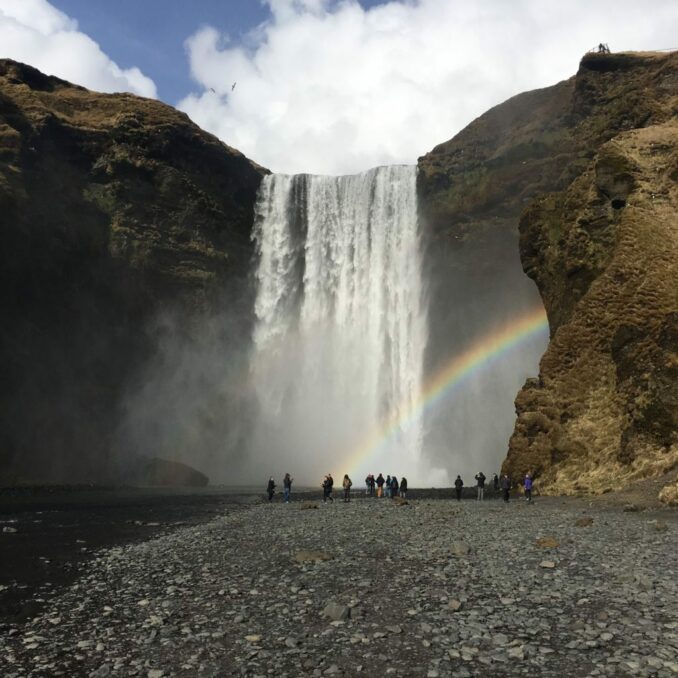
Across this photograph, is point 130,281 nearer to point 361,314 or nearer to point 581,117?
point 361,314

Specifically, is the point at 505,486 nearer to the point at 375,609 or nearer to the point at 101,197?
the point at 375,609

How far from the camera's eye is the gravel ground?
7.27 m

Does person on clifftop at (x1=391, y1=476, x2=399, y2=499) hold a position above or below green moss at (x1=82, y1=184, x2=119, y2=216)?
below

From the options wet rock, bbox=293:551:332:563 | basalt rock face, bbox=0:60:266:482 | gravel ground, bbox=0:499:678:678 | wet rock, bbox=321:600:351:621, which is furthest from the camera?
basalt rock face, bbox=0:60:266:482

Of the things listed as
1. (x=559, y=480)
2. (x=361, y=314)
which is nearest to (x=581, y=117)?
(x=361, y=314)

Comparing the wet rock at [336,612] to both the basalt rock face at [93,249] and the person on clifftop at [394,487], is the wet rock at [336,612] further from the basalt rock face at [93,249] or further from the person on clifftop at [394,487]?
the basalt rock face at [93,249]

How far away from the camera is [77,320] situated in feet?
187

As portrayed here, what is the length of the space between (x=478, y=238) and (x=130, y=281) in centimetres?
3556

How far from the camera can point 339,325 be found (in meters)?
63.8

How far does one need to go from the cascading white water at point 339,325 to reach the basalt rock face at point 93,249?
478 cm

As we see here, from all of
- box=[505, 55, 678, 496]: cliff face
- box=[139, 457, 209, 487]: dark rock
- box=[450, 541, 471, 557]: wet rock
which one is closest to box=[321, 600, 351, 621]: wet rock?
box=[450, 541, 471, 557]: wet rock

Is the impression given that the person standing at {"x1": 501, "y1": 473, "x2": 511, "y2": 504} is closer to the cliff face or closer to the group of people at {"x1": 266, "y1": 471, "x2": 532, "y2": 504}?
the group of people at {"x1": 266, "y1": 471, "x2": 532, "y2": 504}

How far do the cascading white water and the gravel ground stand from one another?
4288 cm

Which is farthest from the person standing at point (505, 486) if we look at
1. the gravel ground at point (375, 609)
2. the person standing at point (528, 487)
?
the gravel ground at point (375, 609)
